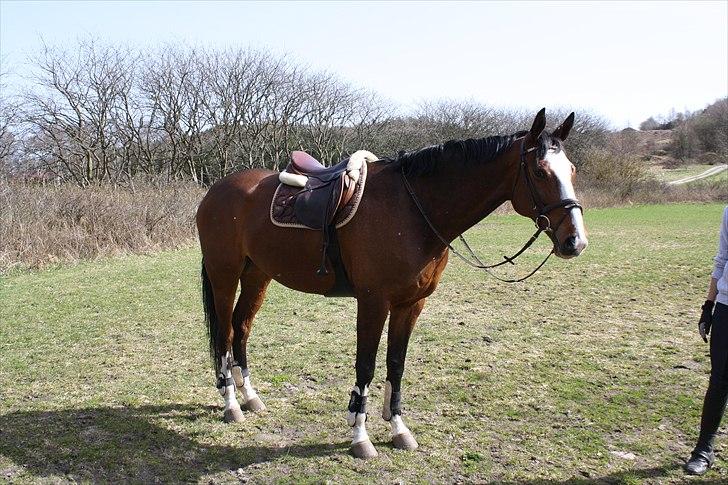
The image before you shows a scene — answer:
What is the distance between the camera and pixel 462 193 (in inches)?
135

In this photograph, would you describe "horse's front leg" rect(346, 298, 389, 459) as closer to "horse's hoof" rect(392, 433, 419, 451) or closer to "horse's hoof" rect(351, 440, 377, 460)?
"horse's hoof" rect(351, 440, 377, 460)

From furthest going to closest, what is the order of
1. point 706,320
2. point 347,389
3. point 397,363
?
point 347,389 → point 397,363 → point 706,320

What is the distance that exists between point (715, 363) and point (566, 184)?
1.46 metres

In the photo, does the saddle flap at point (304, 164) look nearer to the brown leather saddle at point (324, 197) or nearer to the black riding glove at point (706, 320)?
the brown leather saddle at point (324, 197)

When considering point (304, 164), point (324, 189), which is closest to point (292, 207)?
point (324, 189)

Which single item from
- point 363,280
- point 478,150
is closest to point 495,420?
point 363,280

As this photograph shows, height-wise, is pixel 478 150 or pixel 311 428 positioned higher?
pixel 478 150

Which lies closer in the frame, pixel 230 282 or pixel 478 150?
pixel 478 150

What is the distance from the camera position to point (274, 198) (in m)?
3.95

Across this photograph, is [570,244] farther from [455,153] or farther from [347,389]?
[347,389]

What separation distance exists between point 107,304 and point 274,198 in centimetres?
574

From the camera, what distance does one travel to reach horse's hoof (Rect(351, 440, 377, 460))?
353cm

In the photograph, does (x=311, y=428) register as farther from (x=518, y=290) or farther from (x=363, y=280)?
(x=518, y=290)

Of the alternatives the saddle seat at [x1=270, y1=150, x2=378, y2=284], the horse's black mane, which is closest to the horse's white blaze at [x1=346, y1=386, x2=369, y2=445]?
the saddle seat at [x1=270, y1=150, x2=378, y2=284]
